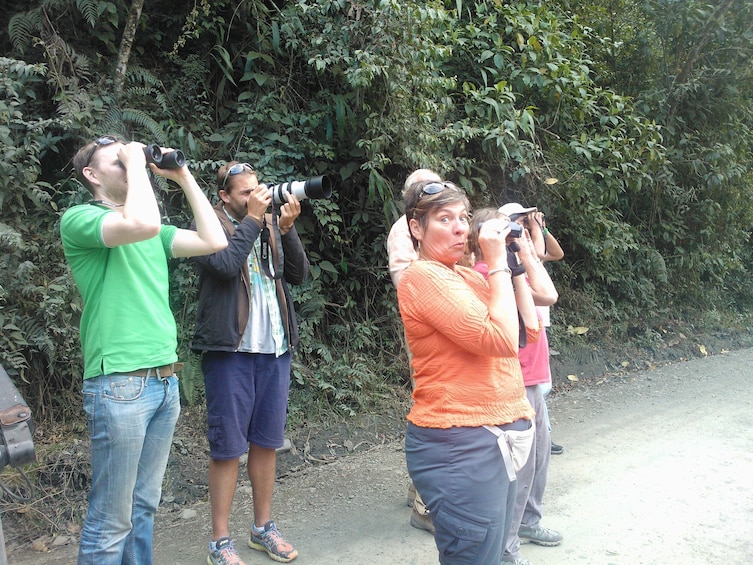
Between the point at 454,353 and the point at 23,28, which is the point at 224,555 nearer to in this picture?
the point at 454,353

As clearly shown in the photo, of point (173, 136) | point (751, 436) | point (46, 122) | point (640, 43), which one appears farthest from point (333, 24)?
point (640, 43)

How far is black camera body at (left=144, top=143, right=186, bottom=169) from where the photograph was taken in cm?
252

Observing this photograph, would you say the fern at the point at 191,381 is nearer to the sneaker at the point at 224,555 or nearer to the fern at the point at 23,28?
the sneaker at the point at 224,555

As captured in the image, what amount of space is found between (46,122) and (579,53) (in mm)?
4915

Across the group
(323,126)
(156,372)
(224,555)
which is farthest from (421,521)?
(323,126)

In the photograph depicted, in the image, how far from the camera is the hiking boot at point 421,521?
139 inches

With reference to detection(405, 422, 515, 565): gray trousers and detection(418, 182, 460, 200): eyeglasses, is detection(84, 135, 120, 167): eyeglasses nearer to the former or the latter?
detection(418, 182, 460, 200): eyeglasses

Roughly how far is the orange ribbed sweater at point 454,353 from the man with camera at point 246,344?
1.11 m

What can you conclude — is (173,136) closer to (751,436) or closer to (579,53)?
(579,53)

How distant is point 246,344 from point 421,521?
4.76ft

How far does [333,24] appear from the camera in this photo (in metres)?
4.80

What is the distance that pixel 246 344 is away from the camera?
3.10 metres

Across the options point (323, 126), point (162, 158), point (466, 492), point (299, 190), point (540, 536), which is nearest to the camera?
point (466, 492)

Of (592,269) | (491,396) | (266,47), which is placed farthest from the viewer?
(592,269)
